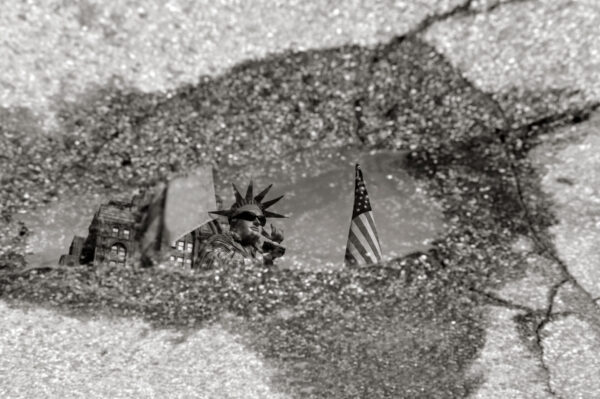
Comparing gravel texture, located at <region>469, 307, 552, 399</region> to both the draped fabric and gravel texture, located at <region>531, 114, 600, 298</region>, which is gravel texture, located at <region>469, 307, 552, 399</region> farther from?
the draped fabric

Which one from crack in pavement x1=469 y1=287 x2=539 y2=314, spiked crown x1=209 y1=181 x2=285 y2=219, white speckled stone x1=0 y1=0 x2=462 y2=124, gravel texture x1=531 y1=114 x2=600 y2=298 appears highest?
white speckled stone x1=0 y1=0 x2=462 y2=124

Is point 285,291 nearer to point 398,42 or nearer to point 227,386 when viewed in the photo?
point 227,386

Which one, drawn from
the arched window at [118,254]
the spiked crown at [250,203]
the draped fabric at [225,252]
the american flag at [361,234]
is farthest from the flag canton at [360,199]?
the arched window at [118,254]

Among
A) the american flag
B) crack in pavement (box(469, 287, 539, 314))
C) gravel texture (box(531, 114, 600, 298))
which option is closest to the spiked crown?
the american flag

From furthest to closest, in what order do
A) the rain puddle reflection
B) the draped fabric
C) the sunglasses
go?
the rain puddle reflection < the draped fabric < the sunglasses

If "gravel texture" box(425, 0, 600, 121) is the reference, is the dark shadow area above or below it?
below

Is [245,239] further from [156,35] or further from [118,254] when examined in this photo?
[156,35]
